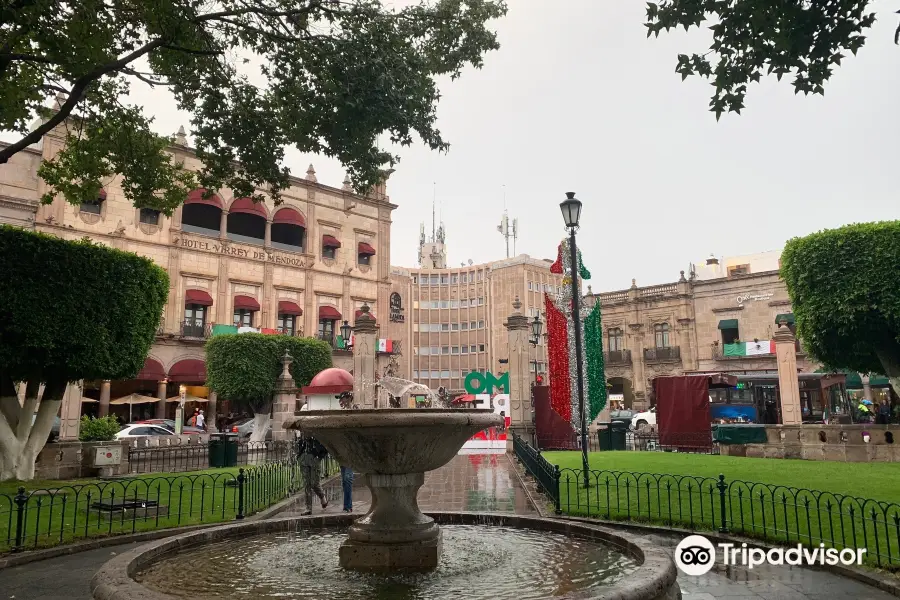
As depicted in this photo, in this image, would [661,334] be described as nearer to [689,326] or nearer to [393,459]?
[689,326]

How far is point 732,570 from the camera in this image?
6.93 m

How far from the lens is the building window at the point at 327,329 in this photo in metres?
42.0

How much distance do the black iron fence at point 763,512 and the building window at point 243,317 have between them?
29.4m

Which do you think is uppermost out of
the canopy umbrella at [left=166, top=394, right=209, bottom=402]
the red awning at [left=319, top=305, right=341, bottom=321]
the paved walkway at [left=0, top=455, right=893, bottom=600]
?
the red awning at [left=319, top=305, right=341, bottom=321]

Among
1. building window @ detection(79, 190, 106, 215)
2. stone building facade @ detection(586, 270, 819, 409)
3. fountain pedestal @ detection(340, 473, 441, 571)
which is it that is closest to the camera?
fountain pedestal @ detection(340, 473, 441, 571)

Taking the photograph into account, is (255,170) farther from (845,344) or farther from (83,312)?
(845,344)

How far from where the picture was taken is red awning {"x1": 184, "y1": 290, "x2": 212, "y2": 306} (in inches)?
1421

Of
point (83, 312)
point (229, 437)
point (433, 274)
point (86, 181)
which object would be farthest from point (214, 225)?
point (433, 274)

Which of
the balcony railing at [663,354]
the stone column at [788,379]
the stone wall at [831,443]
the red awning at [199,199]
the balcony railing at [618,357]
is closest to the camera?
the stone wall at [831,443]

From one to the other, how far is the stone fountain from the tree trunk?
41.0 feet

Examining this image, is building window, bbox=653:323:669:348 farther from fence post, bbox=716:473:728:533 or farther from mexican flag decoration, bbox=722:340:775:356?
fence post, bbox=716:473:728:533

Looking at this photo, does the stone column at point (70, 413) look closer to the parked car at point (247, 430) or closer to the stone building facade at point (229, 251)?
the stone building facade at point (229, 251)

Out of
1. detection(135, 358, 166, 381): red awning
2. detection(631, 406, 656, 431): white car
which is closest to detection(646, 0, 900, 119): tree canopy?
detection(631, 406, 656, 431): white car

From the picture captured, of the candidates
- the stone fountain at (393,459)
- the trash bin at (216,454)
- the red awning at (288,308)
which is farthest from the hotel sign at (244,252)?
the stone fountain at (393,459)
